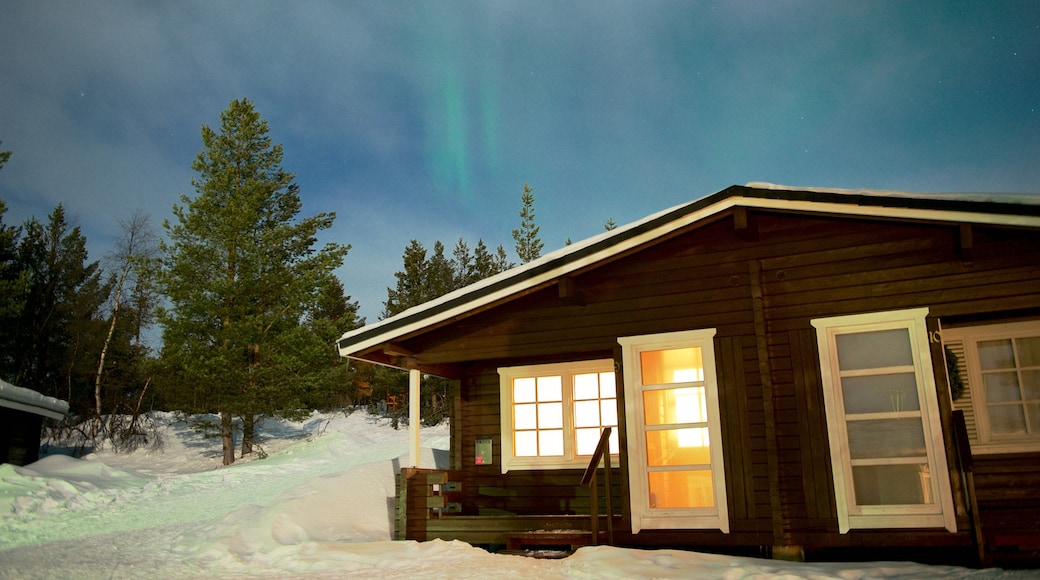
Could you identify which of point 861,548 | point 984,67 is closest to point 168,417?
point 861,548

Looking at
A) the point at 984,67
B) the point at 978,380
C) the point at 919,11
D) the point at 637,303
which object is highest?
the point at 919,11

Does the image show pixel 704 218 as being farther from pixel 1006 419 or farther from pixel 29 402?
pixel 29 402

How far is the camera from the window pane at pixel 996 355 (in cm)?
870

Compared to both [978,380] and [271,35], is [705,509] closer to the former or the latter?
[978,380]

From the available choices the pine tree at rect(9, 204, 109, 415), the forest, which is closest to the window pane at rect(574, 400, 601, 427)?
the forest

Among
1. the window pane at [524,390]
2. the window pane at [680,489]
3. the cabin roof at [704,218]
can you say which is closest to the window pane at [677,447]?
the window pane at [680,489]

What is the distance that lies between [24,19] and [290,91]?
46.6 meters

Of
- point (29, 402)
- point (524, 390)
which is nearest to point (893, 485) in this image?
point (524, 390)

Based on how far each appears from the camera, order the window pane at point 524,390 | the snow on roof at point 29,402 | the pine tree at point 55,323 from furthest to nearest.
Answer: the pine tree at point 55,323
the snow on roof at point 29,402
the window pane at point 524,390

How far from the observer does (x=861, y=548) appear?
7.26m

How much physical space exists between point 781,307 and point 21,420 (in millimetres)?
17645

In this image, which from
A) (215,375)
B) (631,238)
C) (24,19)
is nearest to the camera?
(631,238)

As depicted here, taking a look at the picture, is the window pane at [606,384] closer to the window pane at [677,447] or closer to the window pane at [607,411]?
the window pane at [607,411]

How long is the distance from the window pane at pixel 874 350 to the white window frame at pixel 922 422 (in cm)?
5
